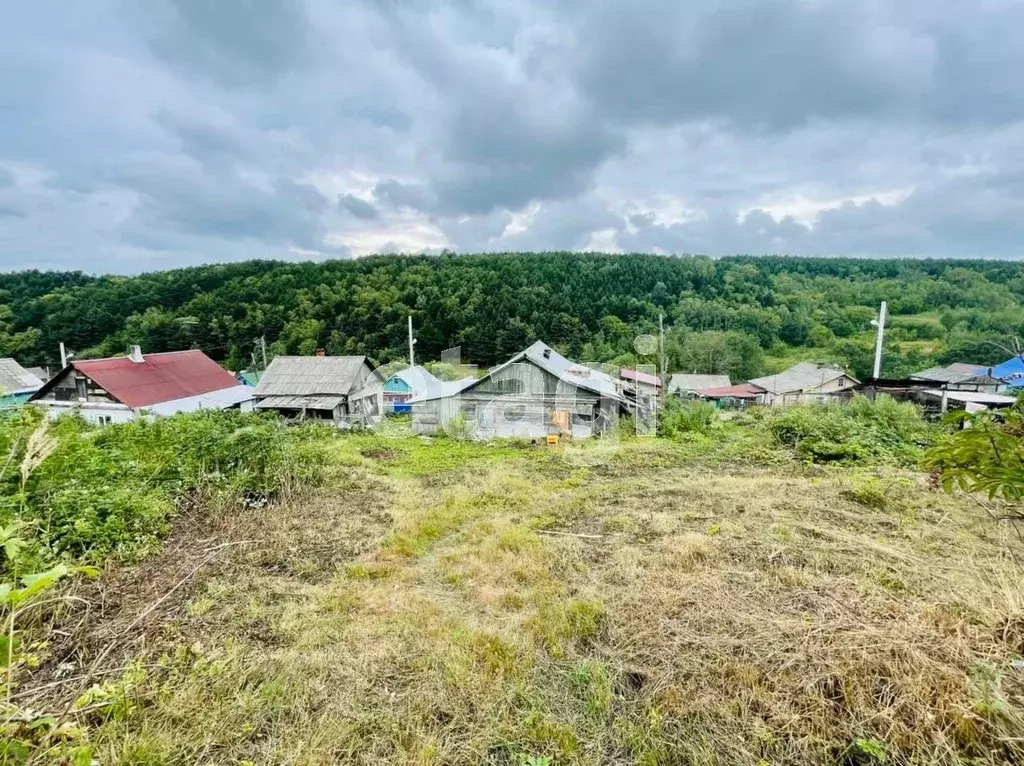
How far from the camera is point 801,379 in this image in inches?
1115

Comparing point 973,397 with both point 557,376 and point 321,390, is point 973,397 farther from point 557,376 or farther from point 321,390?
point 321,390

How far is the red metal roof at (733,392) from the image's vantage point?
28234 mm

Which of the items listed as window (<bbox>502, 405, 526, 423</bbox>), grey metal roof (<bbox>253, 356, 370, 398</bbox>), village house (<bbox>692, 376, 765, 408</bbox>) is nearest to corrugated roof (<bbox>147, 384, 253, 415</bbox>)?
grey metal roof (<bbox>253, 356, 370, 398</bbox>)

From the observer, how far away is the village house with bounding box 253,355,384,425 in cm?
2062

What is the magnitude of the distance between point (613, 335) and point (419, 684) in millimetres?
37932

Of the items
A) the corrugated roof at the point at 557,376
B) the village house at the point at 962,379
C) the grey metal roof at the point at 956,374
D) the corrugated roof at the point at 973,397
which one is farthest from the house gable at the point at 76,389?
the grey metal roof at the point at 956,374

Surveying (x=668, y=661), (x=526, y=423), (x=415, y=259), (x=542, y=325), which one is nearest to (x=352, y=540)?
(x=668, y=661)

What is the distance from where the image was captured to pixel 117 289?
43.4 m

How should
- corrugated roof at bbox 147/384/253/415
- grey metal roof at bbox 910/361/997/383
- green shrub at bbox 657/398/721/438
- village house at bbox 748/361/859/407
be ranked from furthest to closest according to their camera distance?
village house at bbox 748/361/859/407 < grey metal roof at bbox 910/361/997/383 < corrugated roof at bbox 147/384/253/415 < green shrub at bbox 657/398/721/438

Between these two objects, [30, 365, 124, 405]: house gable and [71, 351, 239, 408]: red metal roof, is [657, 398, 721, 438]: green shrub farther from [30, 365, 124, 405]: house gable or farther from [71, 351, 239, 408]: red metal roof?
→ [30, 365, 124, 405]: house gable

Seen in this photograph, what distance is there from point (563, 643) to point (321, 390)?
65.4 ft

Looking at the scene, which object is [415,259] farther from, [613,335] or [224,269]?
[613,335]

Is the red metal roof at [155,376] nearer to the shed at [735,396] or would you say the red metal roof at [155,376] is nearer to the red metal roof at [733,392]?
the shed at [735,396]

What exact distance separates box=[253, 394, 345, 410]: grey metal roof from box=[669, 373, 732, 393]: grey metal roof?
22.4m
